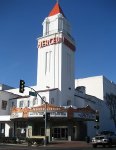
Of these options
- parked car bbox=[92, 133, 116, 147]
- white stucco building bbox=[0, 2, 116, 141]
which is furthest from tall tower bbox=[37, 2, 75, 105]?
parked car bbox=[92, 133, 116, 147]

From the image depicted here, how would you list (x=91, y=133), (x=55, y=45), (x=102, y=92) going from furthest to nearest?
(x=102, y=92) < (x=55, y=45) < (x=91, y=133)

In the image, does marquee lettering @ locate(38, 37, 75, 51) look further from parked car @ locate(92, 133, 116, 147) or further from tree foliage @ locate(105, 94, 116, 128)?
parked car @ locate(92, 133, 116, 147)

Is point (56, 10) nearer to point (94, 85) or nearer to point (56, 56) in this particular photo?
point (56, 56)

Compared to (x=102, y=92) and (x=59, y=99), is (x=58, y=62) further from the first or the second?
(x=102, y=92)

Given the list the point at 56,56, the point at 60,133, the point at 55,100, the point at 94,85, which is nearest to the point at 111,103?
the point at 94,85

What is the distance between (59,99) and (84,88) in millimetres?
19704

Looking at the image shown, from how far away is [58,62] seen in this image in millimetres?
65375

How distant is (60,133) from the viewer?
58.1 metres


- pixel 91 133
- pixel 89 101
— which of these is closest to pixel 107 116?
pixel 89 101

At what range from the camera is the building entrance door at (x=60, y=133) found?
57591mm

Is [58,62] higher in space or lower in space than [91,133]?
higher

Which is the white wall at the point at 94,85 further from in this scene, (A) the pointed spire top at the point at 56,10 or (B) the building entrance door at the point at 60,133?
(B) the building entrance door at the point at 60,133

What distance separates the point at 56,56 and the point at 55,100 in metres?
10.2

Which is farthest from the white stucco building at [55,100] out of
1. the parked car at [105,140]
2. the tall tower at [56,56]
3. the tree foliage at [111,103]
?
the parked car at [105,140]
